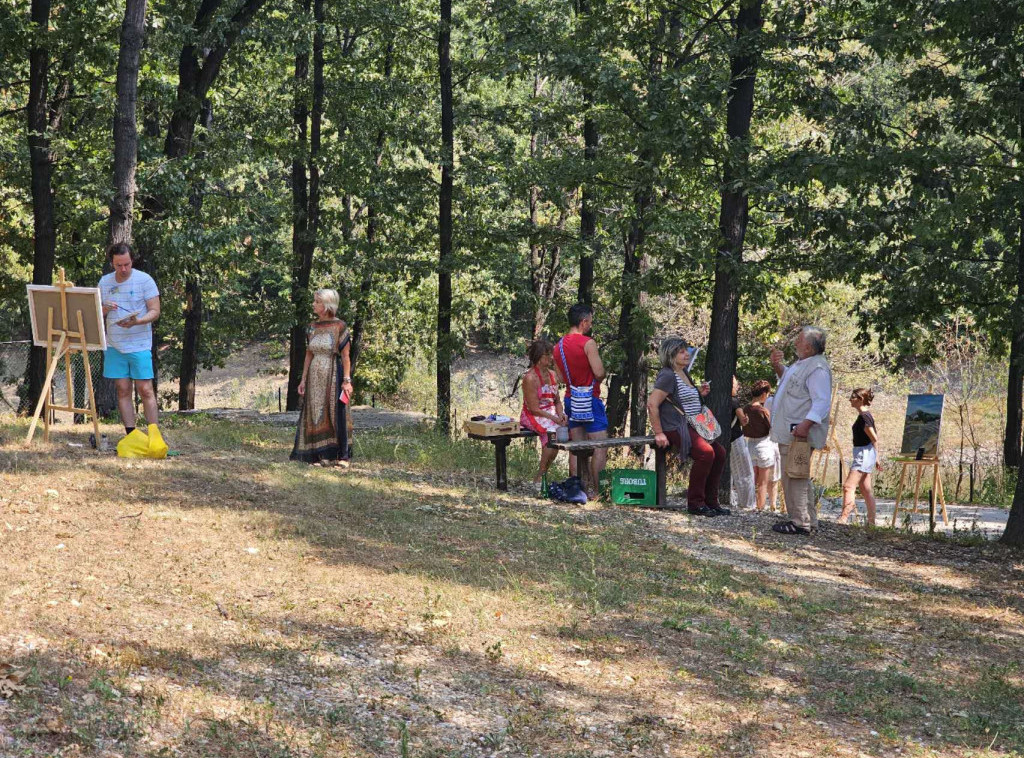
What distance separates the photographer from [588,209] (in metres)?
20.1

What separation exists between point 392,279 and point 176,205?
8440 millimetres

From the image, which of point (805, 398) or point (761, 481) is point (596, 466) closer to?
point (805, 398)

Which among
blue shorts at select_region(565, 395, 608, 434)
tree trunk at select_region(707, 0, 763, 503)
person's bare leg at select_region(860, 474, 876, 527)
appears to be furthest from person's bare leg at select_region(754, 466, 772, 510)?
blue shorts at select_region(565, 395, 608, 434)

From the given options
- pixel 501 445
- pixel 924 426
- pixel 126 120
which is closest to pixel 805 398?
pixel 501 445

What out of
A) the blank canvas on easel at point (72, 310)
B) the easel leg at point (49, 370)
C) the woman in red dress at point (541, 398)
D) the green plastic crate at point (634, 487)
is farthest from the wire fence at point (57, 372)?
the green plastic crate at point (634, 487)

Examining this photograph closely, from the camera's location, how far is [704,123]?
1327 cm

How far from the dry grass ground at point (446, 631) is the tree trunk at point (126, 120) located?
151 inches

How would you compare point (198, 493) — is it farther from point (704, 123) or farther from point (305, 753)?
point (704, 123)

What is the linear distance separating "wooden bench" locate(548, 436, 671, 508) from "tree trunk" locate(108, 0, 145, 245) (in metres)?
6.10

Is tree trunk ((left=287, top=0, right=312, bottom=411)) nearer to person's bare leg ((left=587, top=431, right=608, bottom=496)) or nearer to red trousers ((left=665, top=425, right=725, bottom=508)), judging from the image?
person's bare leg ((left=587, top=431, right=608, bottom=496))

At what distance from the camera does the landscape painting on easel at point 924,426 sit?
47.1ft

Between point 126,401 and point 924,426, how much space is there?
9842 mm

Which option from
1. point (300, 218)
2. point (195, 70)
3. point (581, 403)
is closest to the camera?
point (581, 403)

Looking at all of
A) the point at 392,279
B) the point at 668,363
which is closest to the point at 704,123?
the point at 668,363
